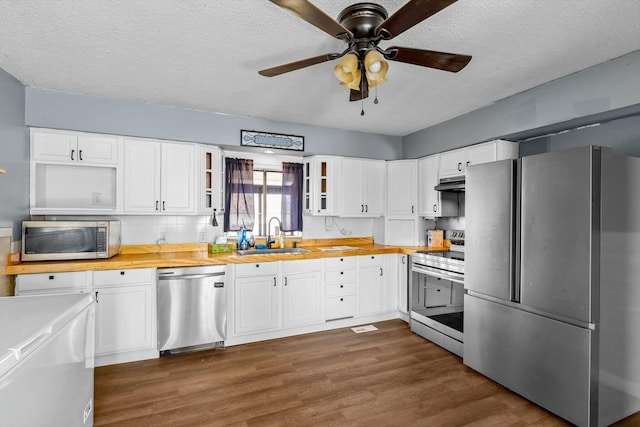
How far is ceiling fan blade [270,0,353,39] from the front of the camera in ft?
4.33

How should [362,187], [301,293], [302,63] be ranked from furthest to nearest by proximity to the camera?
[362,187] → [301,293] → [302,63]

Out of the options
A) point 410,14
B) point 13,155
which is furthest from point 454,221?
point 13,155

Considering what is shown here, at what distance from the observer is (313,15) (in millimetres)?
1415

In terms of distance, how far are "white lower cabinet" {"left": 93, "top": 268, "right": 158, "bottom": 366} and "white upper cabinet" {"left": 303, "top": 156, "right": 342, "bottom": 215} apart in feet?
6.73

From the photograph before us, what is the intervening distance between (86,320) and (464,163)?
381 centimetres

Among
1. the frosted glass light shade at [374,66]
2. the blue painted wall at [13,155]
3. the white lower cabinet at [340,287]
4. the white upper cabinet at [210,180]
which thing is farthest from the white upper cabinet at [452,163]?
the blue painted wall at [13,155]

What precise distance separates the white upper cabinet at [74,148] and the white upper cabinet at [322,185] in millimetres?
2206

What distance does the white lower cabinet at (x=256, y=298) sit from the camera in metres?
3.35

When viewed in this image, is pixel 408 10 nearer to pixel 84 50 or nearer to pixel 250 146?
pixel 84 50

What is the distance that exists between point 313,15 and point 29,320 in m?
1.92

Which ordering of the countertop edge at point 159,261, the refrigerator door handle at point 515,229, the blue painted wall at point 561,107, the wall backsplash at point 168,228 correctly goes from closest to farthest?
1. the blue painted wall at point 561,107
2. the refrigerator door handle at point 515,229
3. the countertop edge at point 159,261
4. the wall backsplash at point 168,228

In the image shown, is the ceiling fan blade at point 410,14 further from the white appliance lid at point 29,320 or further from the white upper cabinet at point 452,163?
the white upper cabinet at point 452,163

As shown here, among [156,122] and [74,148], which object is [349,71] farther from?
[74,148]

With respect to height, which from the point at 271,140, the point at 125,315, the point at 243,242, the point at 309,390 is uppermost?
the point at 271,140
